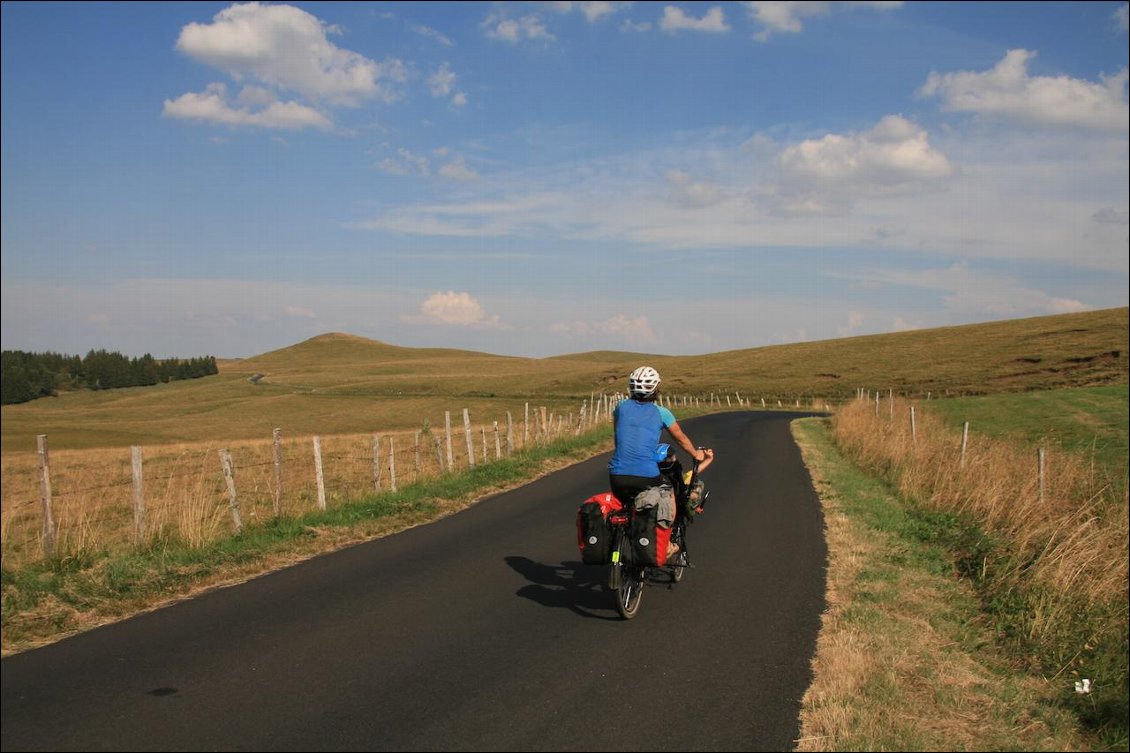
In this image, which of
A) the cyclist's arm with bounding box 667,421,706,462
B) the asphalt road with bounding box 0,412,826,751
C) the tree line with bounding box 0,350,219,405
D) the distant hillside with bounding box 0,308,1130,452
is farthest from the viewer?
the distant hillside with bounding box 0,308,1130,452

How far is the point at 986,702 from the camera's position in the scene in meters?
5.98

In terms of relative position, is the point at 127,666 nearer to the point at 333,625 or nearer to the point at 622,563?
the point at 333,625

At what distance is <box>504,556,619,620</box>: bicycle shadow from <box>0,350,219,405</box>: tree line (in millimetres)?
14104

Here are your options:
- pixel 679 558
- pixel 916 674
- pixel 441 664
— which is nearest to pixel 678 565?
pixel 679 558

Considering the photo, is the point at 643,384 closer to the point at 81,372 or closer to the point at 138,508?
the point at 138,508

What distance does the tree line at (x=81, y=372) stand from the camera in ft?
85.9

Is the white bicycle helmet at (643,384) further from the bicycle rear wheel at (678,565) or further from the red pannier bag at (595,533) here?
the bicycle rear wheel at (678,565)

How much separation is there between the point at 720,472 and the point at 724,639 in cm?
1370

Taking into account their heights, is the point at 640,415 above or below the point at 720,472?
above

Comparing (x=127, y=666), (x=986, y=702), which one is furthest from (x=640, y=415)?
(x=127, y=666)

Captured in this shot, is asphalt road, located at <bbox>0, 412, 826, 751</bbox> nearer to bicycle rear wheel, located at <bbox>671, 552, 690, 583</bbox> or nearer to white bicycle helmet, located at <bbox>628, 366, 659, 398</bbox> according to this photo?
bicycle rear wheel, located at <bbox>671, 552, 690, 583</bbox>

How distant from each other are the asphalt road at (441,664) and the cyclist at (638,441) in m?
1.23

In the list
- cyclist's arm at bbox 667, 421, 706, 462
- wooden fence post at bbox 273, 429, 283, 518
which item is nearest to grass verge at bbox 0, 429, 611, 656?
wooden fence post at bbox 273, 429, 283, 518

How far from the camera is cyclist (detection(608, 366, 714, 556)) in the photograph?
7.84 meters
